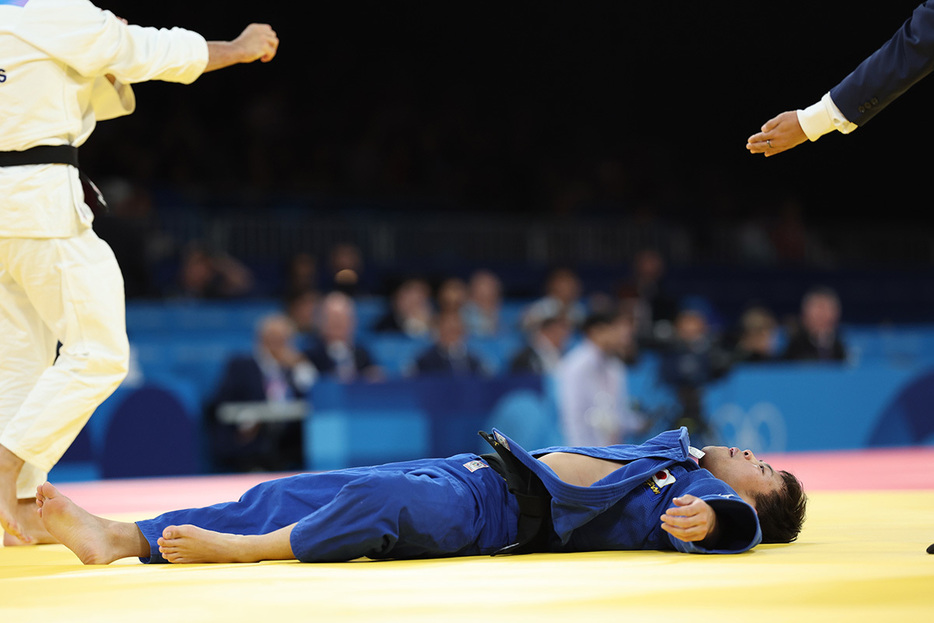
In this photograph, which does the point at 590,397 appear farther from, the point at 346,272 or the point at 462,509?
Result: the point at 462,509

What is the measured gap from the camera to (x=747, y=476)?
8.30 ft

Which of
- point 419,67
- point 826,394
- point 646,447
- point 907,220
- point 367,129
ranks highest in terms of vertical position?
point 419,67

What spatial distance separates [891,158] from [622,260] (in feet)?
16.5

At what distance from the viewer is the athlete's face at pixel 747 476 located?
2.53 m

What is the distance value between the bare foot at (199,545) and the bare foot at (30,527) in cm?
83

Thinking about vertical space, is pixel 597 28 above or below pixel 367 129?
above

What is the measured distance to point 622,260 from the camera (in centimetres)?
1067

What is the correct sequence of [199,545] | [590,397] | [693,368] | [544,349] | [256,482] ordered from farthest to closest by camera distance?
[544,349] → [693,368] → [590,397] → [256,482] → [199,545]

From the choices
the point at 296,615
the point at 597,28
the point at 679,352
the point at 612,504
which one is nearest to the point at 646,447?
the point at 612,504

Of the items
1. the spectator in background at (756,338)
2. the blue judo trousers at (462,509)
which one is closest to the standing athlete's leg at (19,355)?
the blue judo trousers at (462,509)

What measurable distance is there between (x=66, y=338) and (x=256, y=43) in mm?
1005

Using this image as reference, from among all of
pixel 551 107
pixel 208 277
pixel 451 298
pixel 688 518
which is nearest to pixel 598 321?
pixel 451 298

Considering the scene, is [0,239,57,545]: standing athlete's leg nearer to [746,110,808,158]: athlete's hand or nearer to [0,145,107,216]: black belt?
[0,145,107,216]: black belt

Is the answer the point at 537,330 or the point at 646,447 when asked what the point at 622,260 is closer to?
the point at 537,330
